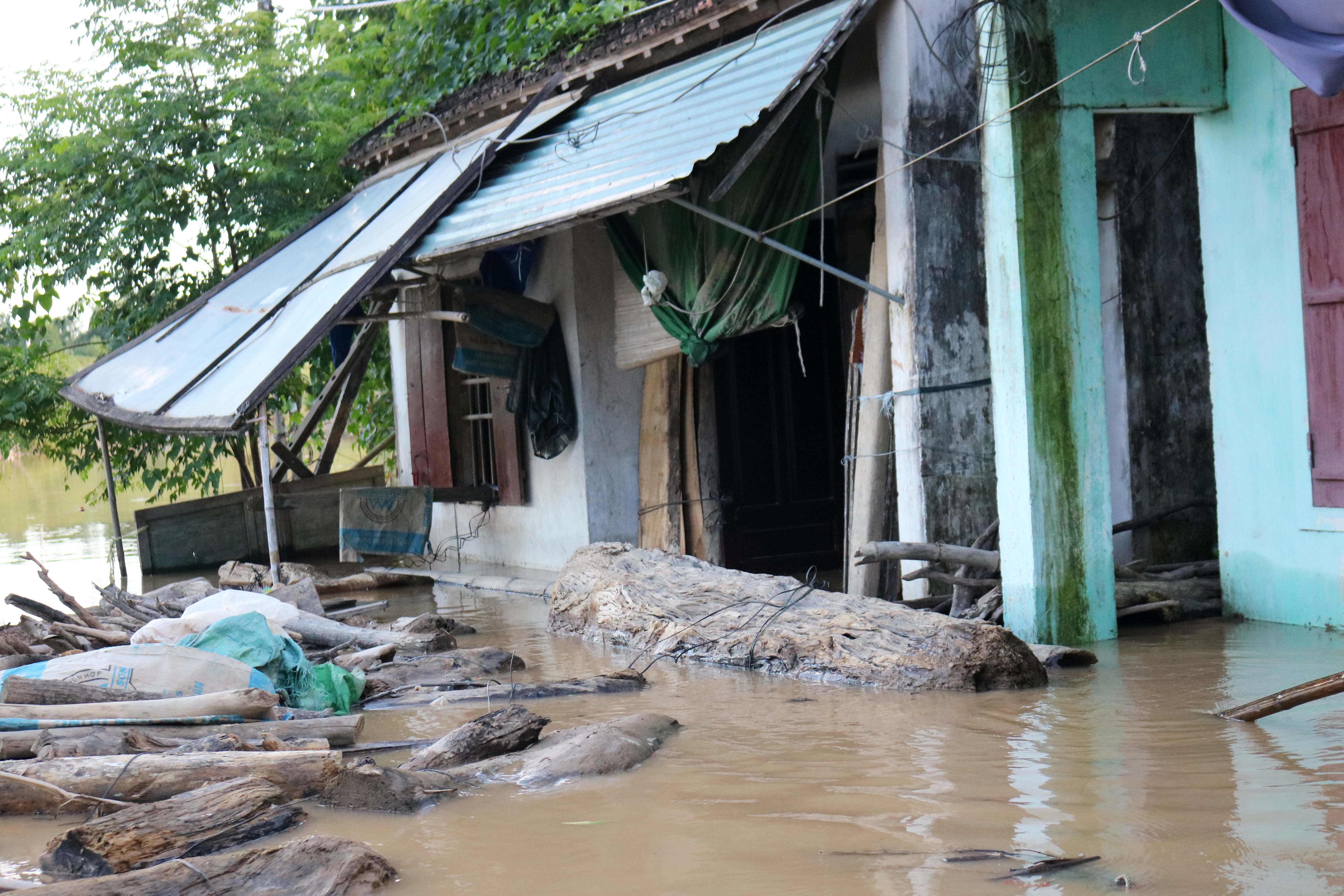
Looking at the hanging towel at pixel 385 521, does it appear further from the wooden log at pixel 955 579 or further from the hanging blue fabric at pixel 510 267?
the wooden log at pixel 955 579

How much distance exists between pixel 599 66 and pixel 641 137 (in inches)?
73.3

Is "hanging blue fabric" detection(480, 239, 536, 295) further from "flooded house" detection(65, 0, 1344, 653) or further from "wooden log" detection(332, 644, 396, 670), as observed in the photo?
"wooden log" detection(332, 644, 396, 670)

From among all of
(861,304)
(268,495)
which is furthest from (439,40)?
(861,304)

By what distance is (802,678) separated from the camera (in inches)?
249

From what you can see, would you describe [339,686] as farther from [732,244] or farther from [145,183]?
[145,183]

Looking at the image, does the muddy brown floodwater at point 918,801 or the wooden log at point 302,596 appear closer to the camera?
the muddy brown floodwater at point 918,801

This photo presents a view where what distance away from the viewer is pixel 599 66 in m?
9.98

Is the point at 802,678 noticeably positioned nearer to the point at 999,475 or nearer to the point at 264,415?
the point at 999,475

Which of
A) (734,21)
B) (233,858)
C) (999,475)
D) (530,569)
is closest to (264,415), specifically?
(530,569)

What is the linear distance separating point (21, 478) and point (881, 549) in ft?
105

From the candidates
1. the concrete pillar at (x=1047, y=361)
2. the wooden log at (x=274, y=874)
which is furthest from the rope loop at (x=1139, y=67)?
the wooden log at (x=274, y=874)

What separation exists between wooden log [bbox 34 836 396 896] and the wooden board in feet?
32.1

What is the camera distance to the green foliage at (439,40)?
14.2 meters

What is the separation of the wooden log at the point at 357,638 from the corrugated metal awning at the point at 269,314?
61.9 inches
